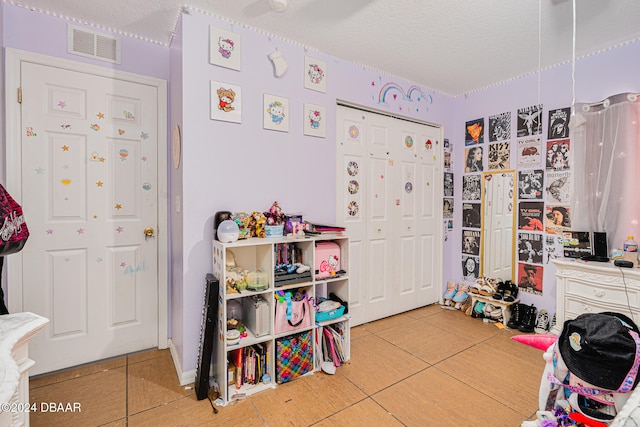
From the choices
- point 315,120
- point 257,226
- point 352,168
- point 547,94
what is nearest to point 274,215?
point 257,226

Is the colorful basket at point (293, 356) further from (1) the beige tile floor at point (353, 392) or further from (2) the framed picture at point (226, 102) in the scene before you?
(2) the framed picture at point (226, 102)

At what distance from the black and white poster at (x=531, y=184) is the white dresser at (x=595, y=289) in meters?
0.75

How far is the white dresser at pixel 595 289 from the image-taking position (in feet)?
7.69

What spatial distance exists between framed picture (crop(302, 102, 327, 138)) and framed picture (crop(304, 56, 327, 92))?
17 cm

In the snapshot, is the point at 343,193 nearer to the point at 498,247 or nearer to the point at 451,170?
the point at 451,170

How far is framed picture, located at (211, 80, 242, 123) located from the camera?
7.38ft

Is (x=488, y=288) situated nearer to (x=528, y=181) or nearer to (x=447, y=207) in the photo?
(x=447, y=207)

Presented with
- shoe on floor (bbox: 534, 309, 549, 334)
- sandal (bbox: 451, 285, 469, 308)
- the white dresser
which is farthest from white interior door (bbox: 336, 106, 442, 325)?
the white dresser

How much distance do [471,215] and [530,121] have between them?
1164mm

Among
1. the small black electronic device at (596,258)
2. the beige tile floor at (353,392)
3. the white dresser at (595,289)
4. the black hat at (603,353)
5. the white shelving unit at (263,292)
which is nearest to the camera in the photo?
the black hat at (603,353)

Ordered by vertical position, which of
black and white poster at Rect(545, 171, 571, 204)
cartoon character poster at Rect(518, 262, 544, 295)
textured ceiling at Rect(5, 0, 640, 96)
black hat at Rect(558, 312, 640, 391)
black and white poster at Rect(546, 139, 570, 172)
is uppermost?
textured ceiling at Rect(5, 0, 640, 96)

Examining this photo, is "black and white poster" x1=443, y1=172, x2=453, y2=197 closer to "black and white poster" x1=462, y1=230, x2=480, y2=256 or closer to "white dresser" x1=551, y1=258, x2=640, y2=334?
"black and white poster" x1=462, y1=230, x2=480, y2=256

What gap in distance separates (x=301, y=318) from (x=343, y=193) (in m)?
1.26

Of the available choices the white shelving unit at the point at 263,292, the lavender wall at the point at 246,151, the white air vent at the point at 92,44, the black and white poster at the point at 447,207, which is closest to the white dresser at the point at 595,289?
the black and white poster at the point at 447,207
